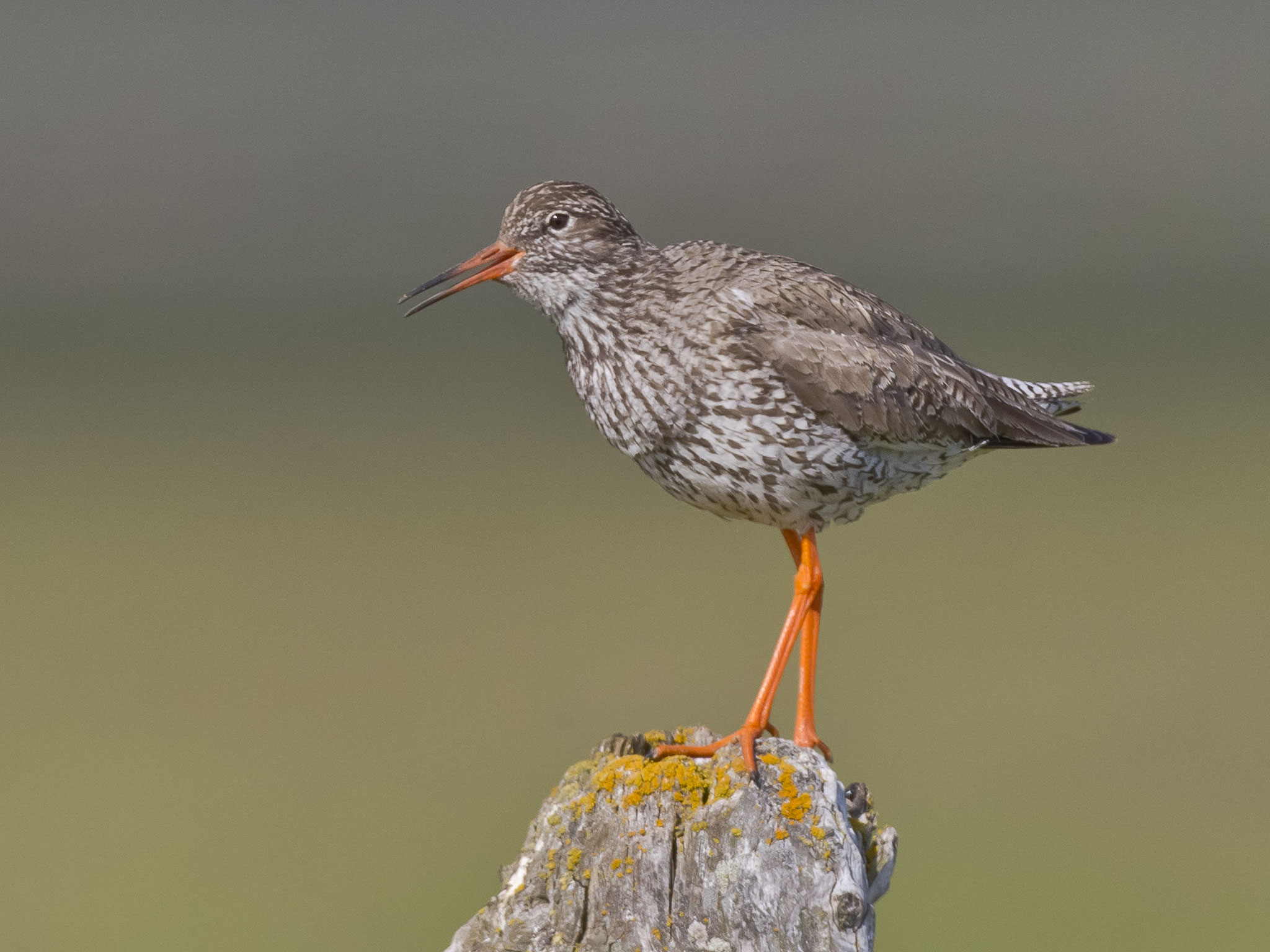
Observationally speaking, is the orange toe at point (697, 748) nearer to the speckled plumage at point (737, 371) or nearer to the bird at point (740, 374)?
the bird at point (740, 374)

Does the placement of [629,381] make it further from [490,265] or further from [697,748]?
[697,748]

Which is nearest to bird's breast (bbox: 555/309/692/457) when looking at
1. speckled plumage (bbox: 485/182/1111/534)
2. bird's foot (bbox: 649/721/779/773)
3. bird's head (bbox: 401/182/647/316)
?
speckled plumage (bbox: 485/182/1111/534)

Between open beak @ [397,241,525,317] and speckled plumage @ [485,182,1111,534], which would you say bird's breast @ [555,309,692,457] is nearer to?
speckled plumage @ [485,182,1111,534]

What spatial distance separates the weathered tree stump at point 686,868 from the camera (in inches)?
164

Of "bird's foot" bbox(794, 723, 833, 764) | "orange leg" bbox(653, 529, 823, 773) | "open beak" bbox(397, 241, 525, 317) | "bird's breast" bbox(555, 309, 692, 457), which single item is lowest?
"bird's foot" bbox(794, 723, 833, 764)

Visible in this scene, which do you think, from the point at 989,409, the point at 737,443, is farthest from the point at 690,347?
the point at 989,409

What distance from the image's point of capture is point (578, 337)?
20.0 feet

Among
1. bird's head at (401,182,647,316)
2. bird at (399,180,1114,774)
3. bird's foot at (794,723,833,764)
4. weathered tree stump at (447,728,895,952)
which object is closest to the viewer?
weathered tree stump at (447,728,895,952)

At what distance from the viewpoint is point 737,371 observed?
5742 millimetres

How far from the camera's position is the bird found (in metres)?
5.77

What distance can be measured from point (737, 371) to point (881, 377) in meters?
0.68

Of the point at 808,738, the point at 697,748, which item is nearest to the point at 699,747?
the point at 697,748

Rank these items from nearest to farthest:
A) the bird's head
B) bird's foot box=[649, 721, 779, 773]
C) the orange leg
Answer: bird's foot box=[649, 721, 779, 773]
the orange leg
the bird's head

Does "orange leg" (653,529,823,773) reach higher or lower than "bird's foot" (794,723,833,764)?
higher
